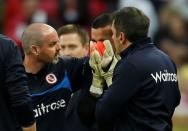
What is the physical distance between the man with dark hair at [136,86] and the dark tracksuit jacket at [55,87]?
55 cm

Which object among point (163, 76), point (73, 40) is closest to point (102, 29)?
point (73, 40)

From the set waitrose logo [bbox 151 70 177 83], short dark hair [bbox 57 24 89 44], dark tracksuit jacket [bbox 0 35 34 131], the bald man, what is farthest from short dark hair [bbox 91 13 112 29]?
dark tracksuit jacket [bbox 0 35 34 131]

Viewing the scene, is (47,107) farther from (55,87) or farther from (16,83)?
(16,83)

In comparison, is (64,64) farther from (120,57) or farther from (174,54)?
(174,54)

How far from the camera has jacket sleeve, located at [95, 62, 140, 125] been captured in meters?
5.79

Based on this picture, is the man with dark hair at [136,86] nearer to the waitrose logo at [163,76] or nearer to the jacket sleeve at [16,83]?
the waitrose logo at [163,76]

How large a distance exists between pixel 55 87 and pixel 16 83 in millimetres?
820

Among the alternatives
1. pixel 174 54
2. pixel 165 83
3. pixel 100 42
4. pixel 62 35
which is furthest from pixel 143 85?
pixel 174 54

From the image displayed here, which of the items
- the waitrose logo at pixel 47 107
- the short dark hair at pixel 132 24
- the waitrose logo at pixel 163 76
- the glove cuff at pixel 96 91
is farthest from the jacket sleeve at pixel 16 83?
the waitrose logo at pixel 163 76

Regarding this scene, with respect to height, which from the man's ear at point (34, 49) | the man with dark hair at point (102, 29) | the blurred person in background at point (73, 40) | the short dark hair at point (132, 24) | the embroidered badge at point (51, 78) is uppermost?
the short dark hair at point (132, 24)

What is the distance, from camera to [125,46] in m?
5.97

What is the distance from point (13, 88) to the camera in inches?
223

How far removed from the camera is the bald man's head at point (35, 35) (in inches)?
249

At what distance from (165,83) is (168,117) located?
28 centimetres
